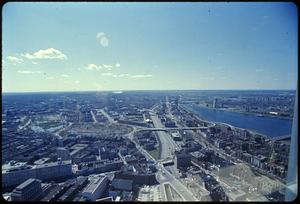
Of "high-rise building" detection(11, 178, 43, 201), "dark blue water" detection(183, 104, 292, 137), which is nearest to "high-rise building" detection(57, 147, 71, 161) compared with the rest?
"high-rise building" detection(11, 178, 43, 201)

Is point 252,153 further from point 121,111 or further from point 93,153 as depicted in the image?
point 121,111

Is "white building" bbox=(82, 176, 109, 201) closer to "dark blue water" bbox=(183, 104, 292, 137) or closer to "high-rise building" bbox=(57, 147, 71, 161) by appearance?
"high-rise building" bbox=(57, 147, 71, 161)

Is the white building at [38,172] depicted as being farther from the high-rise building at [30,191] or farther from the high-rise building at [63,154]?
the high-rise building at [30,191]

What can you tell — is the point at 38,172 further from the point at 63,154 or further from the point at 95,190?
the point at 95,190

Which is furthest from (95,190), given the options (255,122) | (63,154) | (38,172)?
(255,122)

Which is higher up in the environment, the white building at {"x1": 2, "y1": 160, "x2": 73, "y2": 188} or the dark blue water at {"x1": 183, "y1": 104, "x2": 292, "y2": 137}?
the dark blue water at {"x1": 183, "y1": 104, "x2": 292, "y2": 137}

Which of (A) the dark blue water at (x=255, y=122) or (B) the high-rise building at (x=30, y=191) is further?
(A) the dark blue water at (x=255, y=122)

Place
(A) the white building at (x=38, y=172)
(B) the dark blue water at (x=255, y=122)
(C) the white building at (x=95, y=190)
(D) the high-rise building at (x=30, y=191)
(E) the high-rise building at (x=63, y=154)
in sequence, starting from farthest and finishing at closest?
A: 1. (B) the dark blue water at (x=255, y=122)
2. (E) the high-rise building at (x=63, y=154)
3. (A) the white building at (x=38, y=172)
4. (C) the white building at (x=95, y=190)
5. (D) the high-rise building at (x=30, y=191)

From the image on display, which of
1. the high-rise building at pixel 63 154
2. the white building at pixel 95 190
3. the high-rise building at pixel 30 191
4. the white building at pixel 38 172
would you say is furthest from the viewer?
the high-rise building at pixel 63 154

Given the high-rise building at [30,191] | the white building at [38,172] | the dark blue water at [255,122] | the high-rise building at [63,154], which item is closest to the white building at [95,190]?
the high-rise building at [30,191]

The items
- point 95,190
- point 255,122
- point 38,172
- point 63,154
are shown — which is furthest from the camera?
point 255,122

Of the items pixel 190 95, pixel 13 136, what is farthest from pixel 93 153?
pixel 190 95
